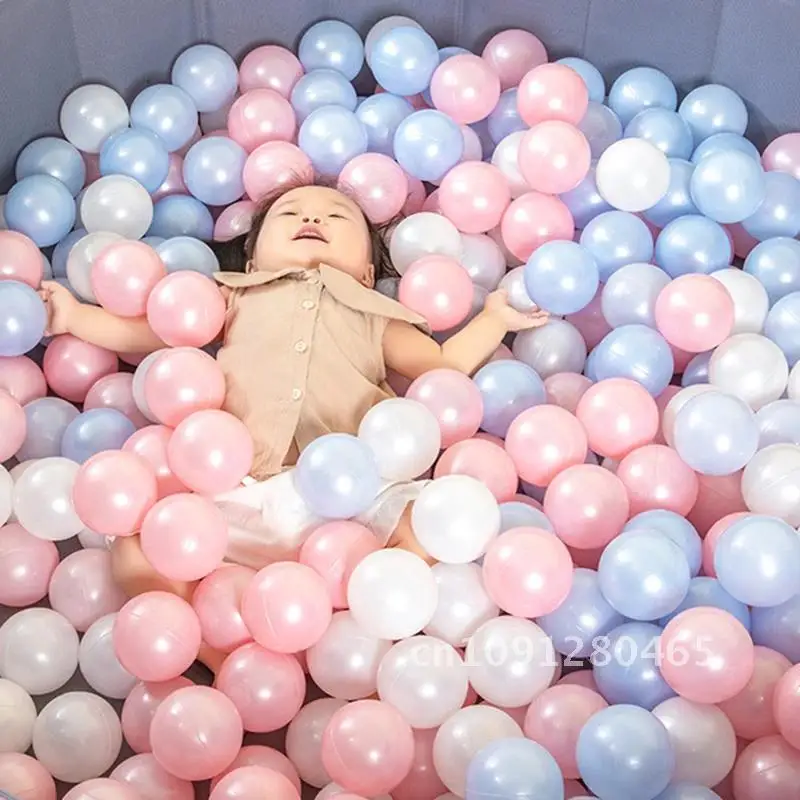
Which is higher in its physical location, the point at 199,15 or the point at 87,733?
the point at 199,15

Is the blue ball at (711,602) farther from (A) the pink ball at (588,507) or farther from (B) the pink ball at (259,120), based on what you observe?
(B) the pink ball at (259,120)

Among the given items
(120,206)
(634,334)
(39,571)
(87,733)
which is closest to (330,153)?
(120,206)

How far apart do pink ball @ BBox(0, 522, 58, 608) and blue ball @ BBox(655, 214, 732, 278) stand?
0.90 m

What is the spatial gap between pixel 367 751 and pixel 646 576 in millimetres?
334

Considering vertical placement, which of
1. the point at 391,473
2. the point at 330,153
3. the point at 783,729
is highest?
the point at 330,153

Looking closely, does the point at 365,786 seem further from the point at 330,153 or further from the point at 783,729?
the point at 330,153

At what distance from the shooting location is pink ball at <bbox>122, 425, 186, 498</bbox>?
54.7 inches

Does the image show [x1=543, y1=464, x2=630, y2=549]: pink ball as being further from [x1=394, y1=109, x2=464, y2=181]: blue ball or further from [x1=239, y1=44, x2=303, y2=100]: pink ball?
[x1=239, y1=44, x2=303, y2=100]: pink ball

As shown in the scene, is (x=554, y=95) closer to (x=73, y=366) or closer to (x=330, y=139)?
(x=330, y=139)

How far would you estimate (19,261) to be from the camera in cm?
159

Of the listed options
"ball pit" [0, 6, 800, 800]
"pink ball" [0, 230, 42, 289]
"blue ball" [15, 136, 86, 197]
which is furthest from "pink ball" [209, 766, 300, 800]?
"blue ball" [15, 136, 86, 197]

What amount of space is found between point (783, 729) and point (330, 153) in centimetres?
106

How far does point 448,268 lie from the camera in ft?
5.23

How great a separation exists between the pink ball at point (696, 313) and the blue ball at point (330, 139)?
1.82ft
